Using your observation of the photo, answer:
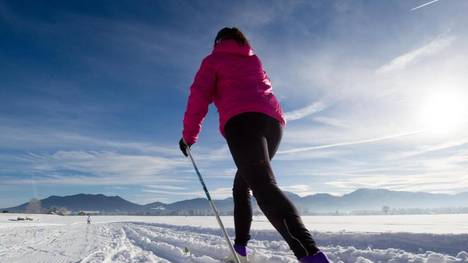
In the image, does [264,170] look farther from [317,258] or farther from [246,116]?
[317,258]

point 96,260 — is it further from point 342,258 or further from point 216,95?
point 342,258

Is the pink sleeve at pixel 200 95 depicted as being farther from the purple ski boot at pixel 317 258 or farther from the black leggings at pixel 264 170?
the purple ski boot at pixel 317 258

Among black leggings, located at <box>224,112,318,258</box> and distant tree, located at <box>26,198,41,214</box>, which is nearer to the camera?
black leggings, located at <box>224,112,318,258</box>

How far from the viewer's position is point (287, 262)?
3.50 meters

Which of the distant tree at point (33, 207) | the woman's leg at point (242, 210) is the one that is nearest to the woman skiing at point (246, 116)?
the woman's leg at point (242, 210)

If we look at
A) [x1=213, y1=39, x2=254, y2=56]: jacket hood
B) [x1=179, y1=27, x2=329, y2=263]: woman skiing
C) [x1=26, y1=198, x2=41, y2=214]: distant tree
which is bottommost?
[x1=26, y1=198, x2=41, y2=214]: distant tree

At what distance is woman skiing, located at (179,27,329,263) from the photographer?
82.9 inches

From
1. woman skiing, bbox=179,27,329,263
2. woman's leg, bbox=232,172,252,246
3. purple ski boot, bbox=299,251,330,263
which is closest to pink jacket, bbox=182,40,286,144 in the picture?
woman skiing, bbox=179,27,329,263

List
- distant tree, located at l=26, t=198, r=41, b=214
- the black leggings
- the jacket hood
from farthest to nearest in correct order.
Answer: distant tree, located at l=26, t=198, r=41, b=214 < the jacket hood < the black leggings

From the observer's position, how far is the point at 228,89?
105 inches

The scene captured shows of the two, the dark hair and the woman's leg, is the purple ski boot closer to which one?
the woman's leg

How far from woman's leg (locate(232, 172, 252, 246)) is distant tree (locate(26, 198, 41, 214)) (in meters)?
211

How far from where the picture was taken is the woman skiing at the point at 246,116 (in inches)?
82.9

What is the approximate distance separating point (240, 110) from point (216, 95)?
16.4 inches
